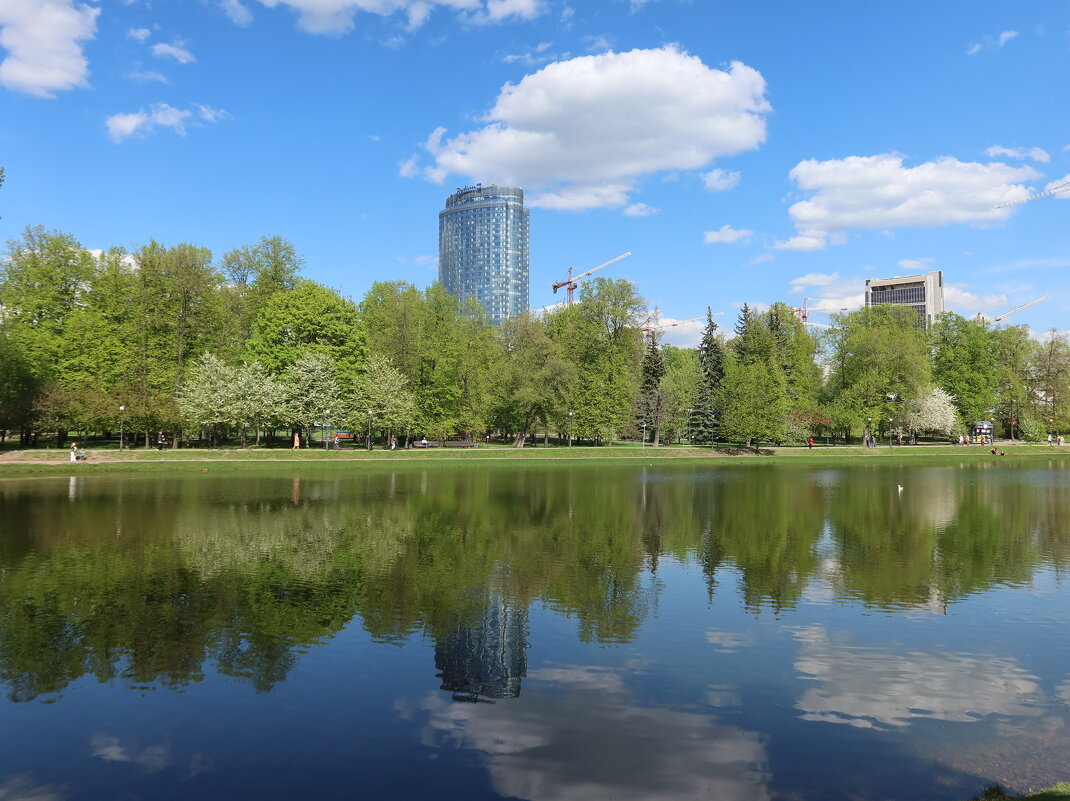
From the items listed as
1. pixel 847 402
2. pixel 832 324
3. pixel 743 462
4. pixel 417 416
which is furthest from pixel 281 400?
pixel 832 324

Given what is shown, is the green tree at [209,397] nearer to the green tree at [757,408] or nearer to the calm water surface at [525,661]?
the calm water surface at [525,661]

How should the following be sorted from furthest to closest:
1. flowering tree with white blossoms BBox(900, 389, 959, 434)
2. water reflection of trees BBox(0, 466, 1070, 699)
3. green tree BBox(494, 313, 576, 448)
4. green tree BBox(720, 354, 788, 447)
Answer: flowering tree with white blossoms BBox(900, 389, 959, 434)
green tree BBox(720, 354, 788, 447)
green tree BBox(494, 313, 576, 448)
water reflection of trees BBox(0, 466, 1070, 699)

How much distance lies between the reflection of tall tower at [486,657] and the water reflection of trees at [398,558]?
0.51 m

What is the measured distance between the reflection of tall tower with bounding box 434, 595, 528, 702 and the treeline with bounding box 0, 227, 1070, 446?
56668 mm

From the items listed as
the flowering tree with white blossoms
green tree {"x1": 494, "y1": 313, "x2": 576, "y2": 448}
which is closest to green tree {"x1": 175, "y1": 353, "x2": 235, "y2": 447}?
green tree {"x1": 494, "y1": 313, "x2": 576, "y2": 448}

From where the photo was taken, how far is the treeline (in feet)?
220

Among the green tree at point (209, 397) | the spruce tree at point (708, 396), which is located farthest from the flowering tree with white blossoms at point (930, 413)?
the green tree at point (209, 397)

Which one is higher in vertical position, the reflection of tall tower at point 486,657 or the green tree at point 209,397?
the green tree at point 209,397

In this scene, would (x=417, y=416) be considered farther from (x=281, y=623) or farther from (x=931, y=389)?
(x=931, y=389)

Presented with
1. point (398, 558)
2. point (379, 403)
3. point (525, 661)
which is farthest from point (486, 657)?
point (379, 403)

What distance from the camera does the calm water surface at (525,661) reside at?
32.0ft

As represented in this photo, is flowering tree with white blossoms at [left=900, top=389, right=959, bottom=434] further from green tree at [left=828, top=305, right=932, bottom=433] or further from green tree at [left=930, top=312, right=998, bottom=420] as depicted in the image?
green tree at [left=930, top=312, right=998, bottom=420]

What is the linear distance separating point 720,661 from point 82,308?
7629 centimetres

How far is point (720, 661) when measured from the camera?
14.1 metres
